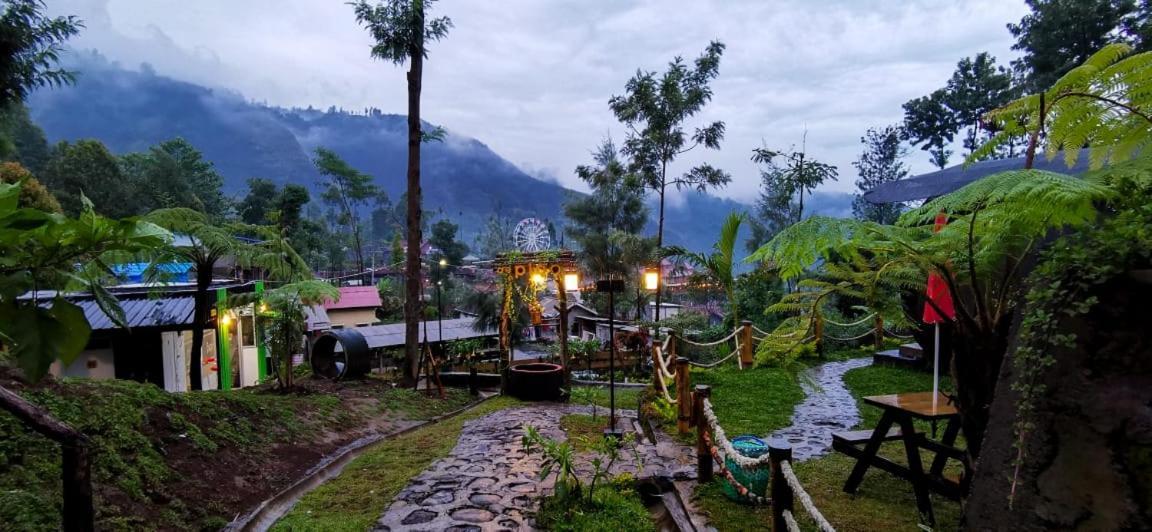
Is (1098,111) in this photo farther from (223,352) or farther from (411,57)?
(223,352)

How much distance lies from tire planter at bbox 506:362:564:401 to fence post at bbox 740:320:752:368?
3750 millimetres

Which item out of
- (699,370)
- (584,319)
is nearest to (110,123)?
(584,319)

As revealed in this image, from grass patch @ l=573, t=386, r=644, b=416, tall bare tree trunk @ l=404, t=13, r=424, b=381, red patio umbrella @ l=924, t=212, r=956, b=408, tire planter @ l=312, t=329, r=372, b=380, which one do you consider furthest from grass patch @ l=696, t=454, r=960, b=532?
tire planter @ l=312, t=329, r=372, b=380

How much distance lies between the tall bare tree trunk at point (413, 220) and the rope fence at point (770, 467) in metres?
8.47

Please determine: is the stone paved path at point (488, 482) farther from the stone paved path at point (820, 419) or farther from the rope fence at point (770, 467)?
the stone paved path at point (820, 419)

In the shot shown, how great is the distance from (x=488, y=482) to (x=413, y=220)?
7831mm

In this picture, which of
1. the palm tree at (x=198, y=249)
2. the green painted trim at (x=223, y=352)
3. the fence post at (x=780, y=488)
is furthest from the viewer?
the green painted trim at (x=223, y=352)

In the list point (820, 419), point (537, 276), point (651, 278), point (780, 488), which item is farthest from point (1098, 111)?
point (537, 276)

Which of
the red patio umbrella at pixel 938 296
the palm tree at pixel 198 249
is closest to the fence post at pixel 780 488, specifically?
the red patio umbrella at pixel 938 296

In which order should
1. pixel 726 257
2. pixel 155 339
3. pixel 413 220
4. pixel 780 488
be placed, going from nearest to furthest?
1. pixel 780 488
2. pixel 726 257
3. pixel 155 339
4. pixel 413 220

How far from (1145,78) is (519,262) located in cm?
936

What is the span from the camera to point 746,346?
10789 millimetres

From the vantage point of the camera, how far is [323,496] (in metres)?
5.40

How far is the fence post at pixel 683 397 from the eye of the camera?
647 centimetres
